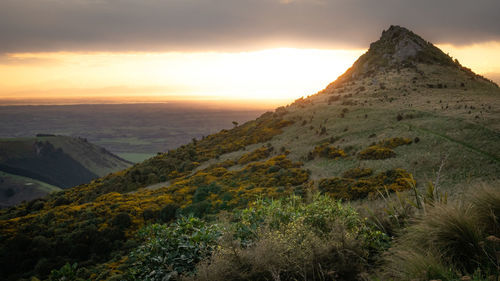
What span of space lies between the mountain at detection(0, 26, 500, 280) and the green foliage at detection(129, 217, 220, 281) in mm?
3961

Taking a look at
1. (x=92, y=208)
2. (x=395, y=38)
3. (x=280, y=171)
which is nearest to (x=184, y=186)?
(x=92, y=208)

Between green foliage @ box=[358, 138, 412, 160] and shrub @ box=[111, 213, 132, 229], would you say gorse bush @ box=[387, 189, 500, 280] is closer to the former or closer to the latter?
green foliage @ box=[358, 138, 412, 160]

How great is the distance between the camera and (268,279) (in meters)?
4.98

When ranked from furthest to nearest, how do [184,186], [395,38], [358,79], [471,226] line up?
[395,38]
[358,79]
[184,186]
[471,226]

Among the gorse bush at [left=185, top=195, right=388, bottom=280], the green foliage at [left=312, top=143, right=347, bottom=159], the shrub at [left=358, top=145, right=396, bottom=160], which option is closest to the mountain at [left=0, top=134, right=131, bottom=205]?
the green foliage at [left=312, top=143, right=347, bottom=159]

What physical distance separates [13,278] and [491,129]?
25157 millimetres

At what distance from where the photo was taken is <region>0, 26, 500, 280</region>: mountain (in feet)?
44.8

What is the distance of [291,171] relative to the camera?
64.2 ft

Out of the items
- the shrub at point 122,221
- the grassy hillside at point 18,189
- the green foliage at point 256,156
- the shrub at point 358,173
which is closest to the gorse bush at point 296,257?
the shrub at point 358,173

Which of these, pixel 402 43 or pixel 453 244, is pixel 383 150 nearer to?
pixel 453 244

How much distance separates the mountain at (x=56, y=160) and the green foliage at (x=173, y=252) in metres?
157

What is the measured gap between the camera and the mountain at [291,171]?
1366 cm

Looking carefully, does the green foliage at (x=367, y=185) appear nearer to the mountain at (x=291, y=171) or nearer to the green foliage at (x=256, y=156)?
the mountain at (x=291, y=171)

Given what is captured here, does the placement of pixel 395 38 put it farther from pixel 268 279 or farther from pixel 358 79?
pixel 268 279
